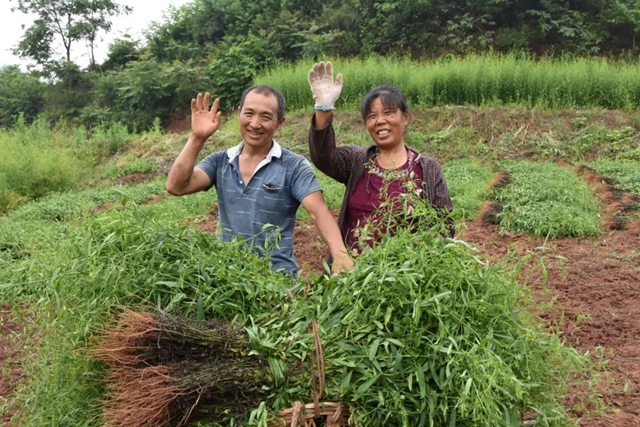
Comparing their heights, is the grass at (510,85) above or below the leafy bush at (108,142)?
above

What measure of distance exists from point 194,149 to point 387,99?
36.8 inches

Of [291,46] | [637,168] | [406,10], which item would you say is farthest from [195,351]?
[406,10]

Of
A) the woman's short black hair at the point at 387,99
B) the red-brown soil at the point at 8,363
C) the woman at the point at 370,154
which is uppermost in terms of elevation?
the woman's short black hair at the point at 387,99

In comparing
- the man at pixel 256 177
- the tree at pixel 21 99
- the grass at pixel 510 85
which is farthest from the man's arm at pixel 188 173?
the tree at pixel 21 99

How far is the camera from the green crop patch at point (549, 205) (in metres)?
6.34

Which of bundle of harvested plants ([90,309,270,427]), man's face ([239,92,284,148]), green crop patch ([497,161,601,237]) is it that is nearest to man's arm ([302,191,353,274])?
man's face ([239,92,284,148])

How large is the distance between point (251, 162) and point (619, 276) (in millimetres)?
3436

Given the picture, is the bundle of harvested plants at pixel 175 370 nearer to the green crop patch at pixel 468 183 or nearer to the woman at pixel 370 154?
the woman at pixel 370 154

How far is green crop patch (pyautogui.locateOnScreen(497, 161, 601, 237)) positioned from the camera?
6.34m

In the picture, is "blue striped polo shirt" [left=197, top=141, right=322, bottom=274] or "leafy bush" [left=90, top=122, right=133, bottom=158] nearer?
"blue striped polo shirt" [left=197, top=141, right=322, bottom=274]

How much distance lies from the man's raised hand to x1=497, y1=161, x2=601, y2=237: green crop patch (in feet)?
11.7

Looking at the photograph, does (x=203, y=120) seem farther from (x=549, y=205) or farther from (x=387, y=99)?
(x=549, y=205)

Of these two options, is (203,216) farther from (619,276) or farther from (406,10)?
(406,10)

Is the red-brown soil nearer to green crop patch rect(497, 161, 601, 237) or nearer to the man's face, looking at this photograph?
the man's face
